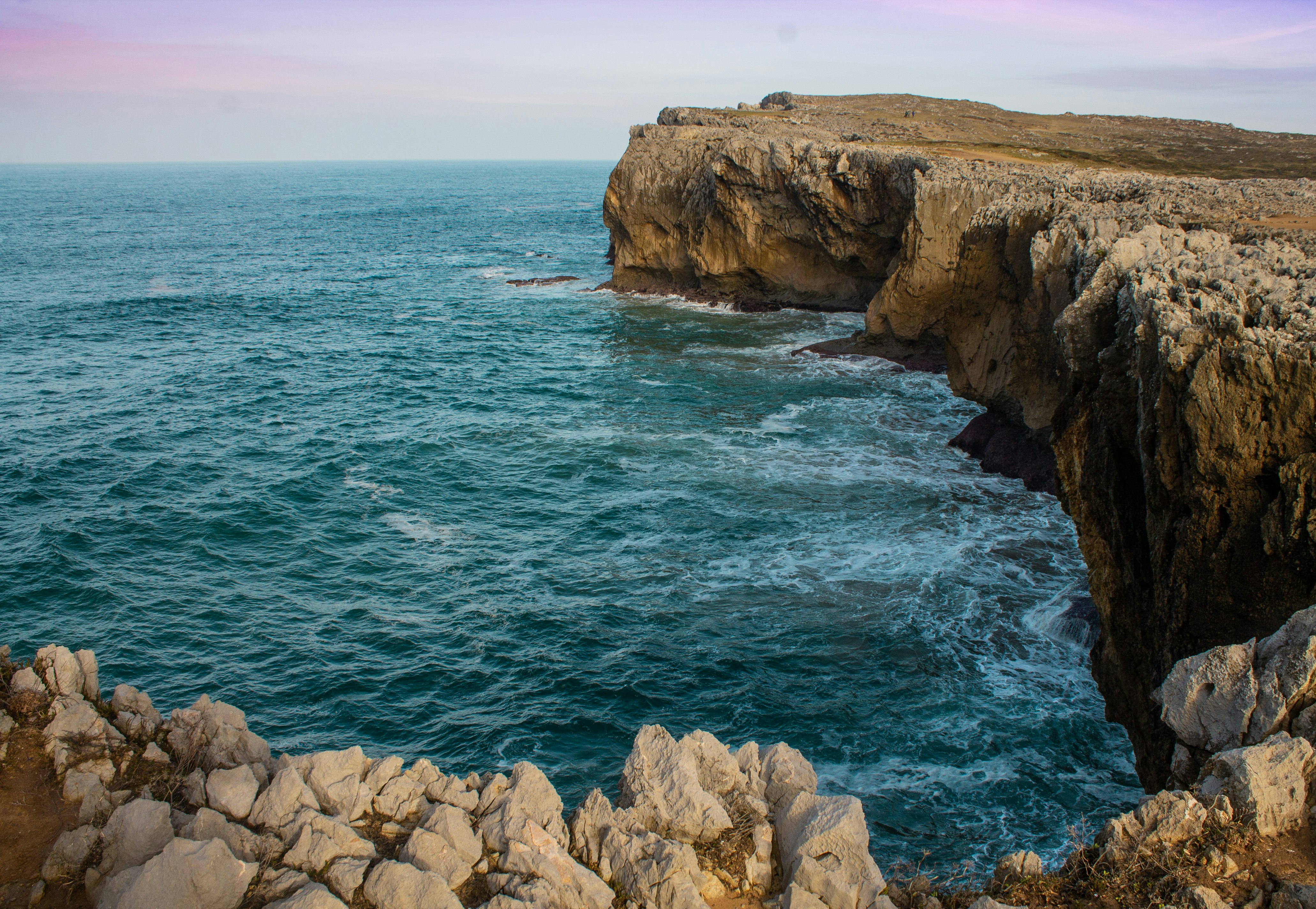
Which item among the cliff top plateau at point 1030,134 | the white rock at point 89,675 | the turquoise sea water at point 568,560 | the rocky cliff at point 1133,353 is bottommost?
the turquoise sea water at point 568,560

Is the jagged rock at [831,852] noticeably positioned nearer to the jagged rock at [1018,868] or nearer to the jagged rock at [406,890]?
the jagged rock at [1018,868]

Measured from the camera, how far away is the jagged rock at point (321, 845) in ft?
Answer: 32.3

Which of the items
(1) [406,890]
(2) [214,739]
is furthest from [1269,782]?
(2) [214,739]

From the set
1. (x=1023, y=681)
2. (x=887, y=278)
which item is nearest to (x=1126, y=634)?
(x=1023, y=681)

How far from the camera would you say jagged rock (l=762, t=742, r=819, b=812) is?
38.3 ft

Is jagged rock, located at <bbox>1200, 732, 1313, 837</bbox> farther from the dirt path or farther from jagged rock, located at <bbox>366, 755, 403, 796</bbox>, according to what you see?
the dirt path

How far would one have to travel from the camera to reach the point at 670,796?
11156mm

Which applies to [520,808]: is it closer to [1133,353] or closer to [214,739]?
[214,739]

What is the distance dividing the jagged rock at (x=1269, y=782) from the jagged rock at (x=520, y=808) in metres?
7.82

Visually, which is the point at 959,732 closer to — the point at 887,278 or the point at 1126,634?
the point at 1126,634

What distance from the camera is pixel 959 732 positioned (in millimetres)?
17859

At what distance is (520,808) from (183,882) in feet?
12.2

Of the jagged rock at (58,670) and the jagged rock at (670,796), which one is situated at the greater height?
the jagged rock at (58,670)

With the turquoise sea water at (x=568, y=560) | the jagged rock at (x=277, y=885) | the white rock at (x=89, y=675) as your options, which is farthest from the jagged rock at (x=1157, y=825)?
the white rock at (x=89, y=675)
